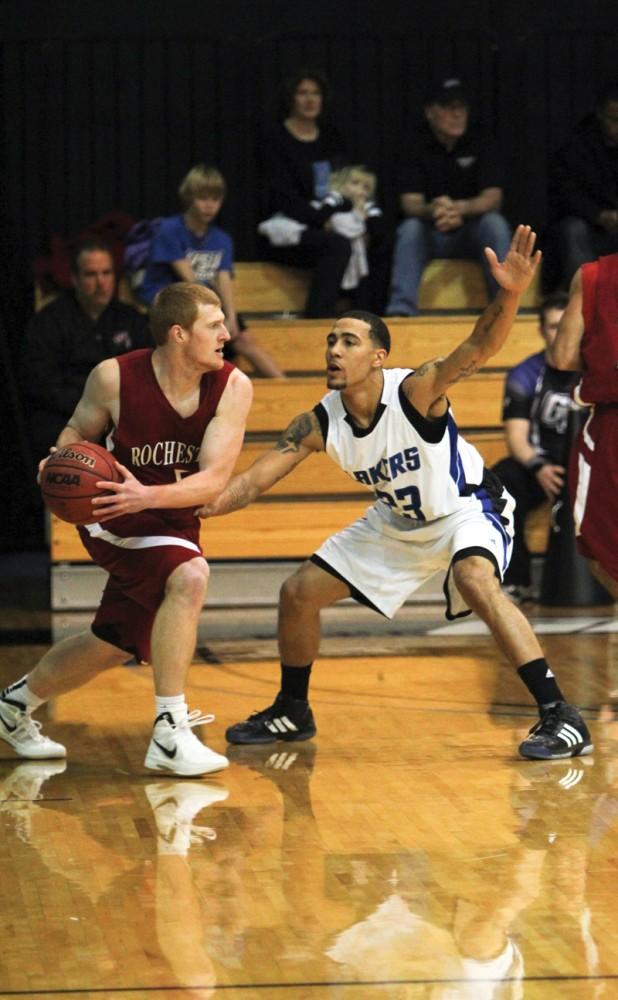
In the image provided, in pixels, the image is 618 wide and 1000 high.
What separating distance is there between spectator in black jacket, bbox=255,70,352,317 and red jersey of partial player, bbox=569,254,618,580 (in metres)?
4.19

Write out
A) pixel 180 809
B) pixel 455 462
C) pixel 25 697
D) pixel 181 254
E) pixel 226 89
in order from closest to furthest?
pixel 180 809
pixel 25 697
pixel 455 462
pixel 181 254
pixel 226 89

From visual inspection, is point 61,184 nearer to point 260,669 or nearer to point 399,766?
point 260,669

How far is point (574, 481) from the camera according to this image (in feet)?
18.1

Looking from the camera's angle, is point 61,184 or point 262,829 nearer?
point 262,829

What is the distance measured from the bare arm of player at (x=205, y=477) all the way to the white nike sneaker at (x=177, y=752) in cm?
62

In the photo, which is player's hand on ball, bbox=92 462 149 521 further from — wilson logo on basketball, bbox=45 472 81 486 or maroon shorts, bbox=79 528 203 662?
maroon shorts, bbox=79 528 203 662

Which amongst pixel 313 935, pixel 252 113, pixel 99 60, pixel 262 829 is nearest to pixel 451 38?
pixel 252 113

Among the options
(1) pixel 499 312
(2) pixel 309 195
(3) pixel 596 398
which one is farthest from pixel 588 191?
(1) pixel 499 312

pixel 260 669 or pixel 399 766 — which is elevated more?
pixel 399 766

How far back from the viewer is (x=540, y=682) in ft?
16.5

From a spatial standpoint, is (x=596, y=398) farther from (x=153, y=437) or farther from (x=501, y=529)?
(x=153, y=437)

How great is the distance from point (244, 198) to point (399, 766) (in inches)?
240

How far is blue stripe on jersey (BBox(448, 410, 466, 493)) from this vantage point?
521 cm

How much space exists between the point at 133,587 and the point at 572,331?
158 cm
